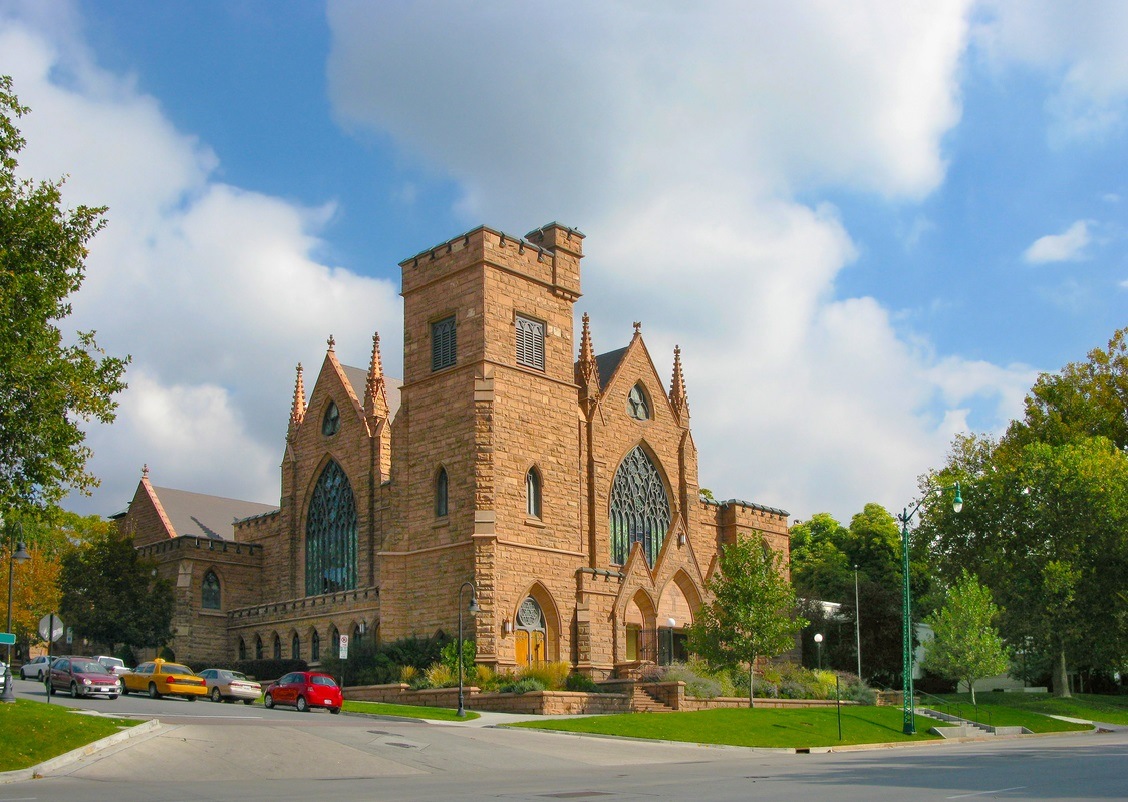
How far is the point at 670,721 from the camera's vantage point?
3072 centimetres

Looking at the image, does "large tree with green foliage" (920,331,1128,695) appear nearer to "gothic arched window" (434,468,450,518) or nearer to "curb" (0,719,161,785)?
"gothic arched window" (434,468,450,518)

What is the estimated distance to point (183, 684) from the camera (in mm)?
36156

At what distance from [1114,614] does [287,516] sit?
3628 cm

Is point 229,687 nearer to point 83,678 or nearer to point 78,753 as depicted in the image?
point 83,678

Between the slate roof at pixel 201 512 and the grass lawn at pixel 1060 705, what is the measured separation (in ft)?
120

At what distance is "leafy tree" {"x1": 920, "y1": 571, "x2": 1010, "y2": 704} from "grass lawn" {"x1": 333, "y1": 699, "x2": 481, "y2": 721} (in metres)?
23.5

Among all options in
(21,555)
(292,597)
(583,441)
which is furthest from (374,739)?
(292,597)

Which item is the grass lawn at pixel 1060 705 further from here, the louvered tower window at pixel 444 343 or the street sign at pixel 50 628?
the street sign at pixel 50 628

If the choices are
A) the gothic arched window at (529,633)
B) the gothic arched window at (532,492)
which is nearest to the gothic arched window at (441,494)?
the gothic arched window at (532,492)

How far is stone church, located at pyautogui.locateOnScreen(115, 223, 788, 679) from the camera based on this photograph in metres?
40.5

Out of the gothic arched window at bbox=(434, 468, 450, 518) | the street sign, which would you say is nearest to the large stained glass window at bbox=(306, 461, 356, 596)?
the gothic arched window at bbox=(434, 468, 450, 518)

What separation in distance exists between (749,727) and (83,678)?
19.0 metres

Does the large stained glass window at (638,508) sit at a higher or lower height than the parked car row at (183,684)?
higher

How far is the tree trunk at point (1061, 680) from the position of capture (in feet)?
172
